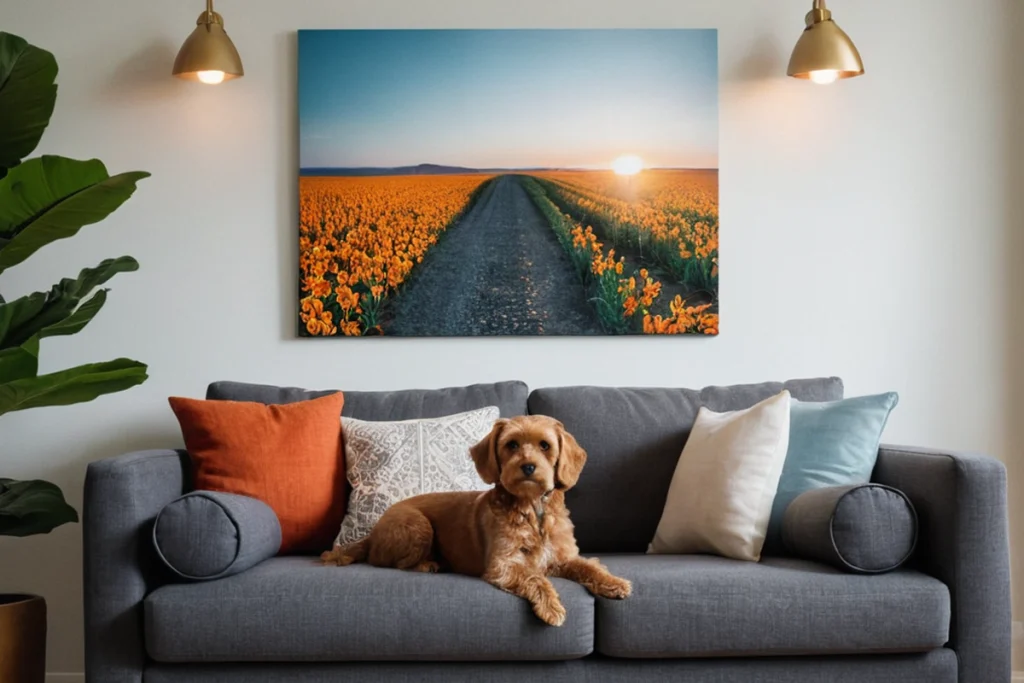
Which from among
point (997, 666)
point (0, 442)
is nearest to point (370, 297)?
point (0, 442)

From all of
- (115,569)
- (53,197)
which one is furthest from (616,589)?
(53,197)

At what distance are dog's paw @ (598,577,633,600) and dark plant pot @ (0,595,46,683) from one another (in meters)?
1.53

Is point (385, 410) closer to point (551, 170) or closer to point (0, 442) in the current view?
point (551, 170)

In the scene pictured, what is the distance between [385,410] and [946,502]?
62.7 inches

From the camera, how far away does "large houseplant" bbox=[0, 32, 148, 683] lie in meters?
2.69

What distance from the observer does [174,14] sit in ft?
11.9

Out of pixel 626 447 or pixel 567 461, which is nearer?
pixel 567 461

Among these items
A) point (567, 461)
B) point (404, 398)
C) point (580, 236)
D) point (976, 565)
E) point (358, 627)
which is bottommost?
point (358, 627)

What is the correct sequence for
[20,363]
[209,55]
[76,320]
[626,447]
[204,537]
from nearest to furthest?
[204,537], [20,363], [76,320], [626,447], [209,55]

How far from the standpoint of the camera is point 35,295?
3.01 m

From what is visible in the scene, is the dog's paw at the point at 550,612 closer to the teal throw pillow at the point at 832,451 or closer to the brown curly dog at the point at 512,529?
the brown curly dog at the point at 512,529

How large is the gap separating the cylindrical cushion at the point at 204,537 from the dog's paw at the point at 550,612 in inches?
28.9

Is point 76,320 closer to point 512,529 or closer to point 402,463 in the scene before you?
point 402,463

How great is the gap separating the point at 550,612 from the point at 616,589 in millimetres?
171
